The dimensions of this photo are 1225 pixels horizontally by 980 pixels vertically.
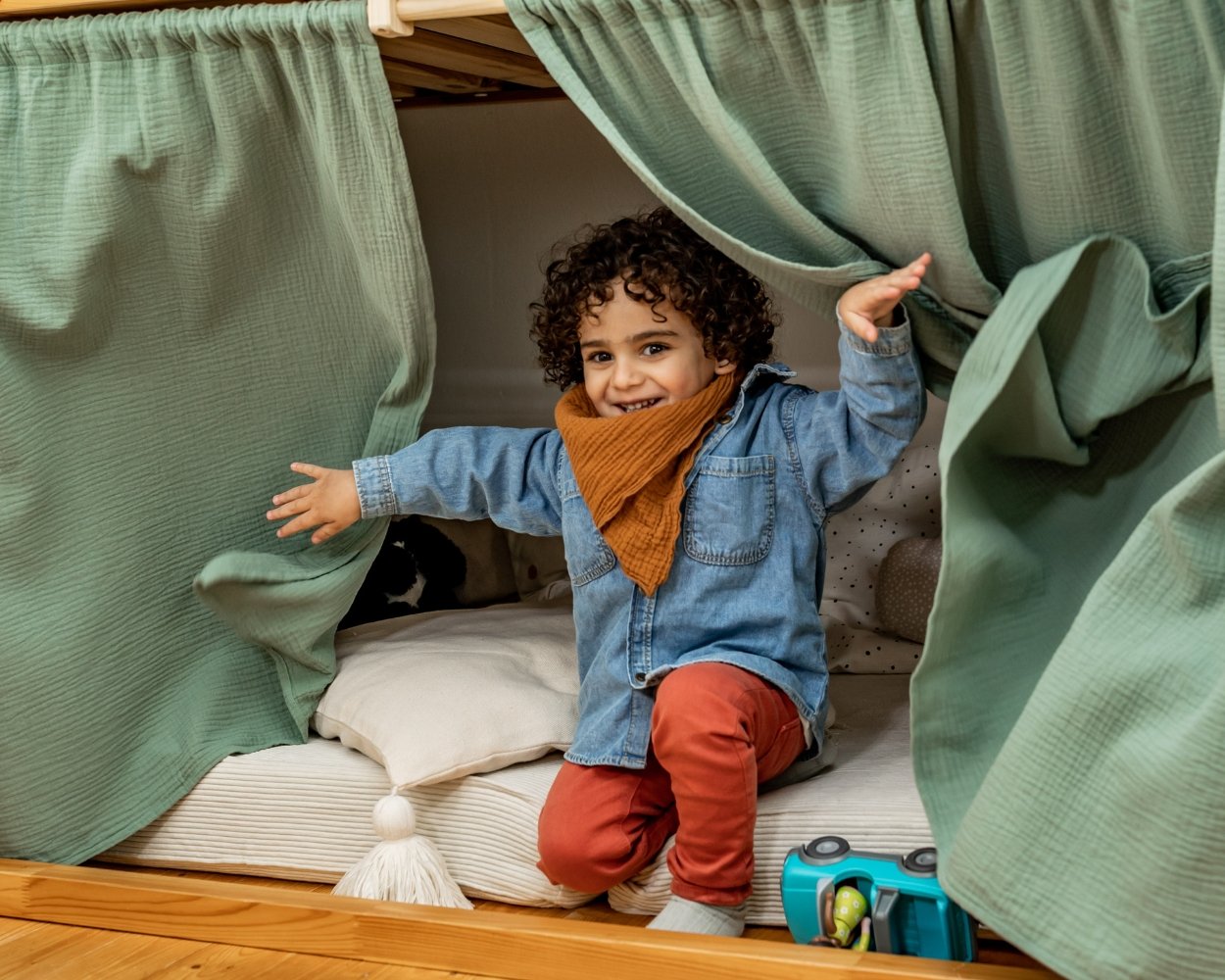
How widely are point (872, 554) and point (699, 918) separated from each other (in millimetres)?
669

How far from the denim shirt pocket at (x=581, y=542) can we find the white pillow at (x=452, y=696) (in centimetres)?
15

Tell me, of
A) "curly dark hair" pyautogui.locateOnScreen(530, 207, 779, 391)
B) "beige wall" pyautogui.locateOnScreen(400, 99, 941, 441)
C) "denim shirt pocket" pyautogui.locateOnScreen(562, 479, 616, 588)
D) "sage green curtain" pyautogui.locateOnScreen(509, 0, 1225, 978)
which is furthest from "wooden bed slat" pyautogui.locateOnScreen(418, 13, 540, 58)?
"denim shirt pocket" pyautogui.locateOnScreen(562, 479, 616, 588)

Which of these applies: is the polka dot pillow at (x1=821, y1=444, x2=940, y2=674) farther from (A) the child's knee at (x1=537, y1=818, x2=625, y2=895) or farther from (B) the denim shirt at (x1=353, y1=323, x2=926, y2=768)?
(A) the child's knee at (x1=537, y1=818, x2=625, y2=895)

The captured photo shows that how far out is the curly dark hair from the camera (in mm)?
1429

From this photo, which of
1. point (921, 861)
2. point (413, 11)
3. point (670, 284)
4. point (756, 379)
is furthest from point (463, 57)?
point (921, 861)

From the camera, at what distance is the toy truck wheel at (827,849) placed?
4.00ft

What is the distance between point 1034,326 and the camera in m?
1.09

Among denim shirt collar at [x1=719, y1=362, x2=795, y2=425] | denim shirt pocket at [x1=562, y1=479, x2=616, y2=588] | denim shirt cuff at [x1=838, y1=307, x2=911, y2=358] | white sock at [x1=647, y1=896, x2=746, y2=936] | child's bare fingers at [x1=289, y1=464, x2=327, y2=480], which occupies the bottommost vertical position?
white sock at [x1=647, y1=896, x2=746, y2=936]

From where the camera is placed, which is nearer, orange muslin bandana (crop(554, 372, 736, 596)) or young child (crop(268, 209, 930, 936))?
young child (crop(268, 209, 930, 936))

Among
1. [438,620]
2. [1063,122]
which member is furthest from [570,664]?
[1063,122]

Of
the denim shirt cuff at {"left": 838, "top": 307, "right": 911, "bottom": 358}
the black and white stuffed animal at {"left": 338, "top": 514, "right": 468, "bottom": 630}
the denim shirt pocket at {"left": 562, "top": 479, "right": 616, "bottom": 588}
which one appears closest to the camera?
the denim shirt cuff at {"left": 838, "top": 307, "right": 911, "bottom": 358}

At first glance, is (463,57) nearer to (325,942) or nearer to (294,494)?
(294,494)

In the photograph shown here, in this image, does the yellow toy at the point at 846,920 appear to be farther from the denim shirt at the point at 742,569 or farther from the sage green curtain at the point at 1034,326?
the denim shirt at the point at 742,569

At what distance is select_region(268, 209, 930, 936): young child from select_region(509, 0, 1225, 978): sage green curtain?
124mm
